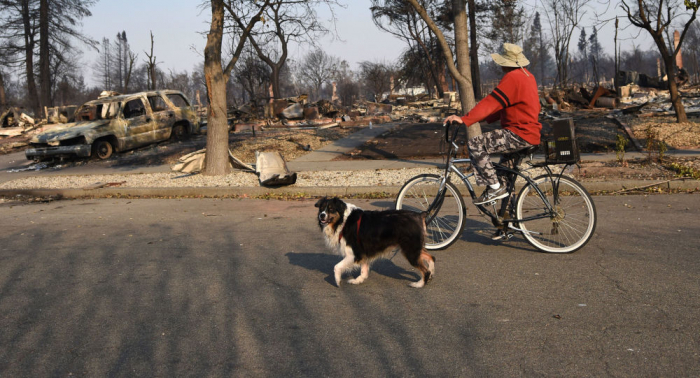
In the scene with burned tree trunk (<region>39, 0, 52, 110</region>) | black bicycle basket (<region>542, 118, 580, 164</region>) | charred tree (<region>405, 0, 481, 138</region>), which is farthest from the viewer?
burned tree trunk (<region>39, 0, 52, 110</region>)

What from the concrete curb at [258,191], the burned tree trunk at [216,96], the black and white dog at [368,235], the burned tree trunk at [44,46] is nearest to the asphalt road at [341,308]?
the black and white dog at [368,235]

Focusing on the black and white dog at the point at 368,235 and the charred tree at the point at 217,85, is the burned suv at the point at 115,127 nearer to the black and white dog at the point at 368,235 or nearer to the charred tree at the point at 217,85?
the charred tree at the point at 217,85

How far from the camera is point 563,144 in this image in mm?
5824

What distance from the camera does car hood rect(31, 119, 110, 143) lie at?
1812 centimetres

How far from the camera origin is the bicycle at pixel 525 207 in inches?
233

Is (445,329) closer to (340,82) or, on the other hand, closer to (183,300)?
(183,300)

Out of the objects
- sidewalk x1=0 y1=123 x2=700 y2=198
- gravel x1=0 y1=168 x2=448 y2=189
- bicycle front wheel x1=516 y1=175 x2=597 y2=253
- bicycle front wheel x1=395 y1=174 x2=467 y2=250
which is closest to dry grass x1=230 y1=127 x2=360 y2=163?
sidewalk x1=0 y1=123 x2=700 y2=198

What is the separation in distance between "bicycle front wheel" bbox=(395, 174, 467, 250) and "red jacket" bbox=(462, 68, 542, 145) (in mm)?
854

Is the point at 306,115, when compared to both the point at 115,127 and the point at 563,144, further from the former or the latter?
the point at 563,144

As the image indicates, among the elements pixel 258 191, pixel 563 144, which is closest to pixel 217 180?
pixel 258 191

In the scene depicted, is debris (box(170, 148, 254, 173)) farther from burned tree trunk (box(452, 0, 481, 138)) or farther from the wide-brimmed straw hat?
the wide-brimmed straw hat

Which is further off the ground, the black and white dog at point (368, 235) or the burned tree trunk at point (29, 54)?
the burned tree trunk at point (29, 54)

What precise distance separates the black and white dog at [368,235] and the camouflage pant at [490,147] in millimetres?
1205

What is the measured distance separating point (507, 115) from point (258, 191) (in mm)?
6416
